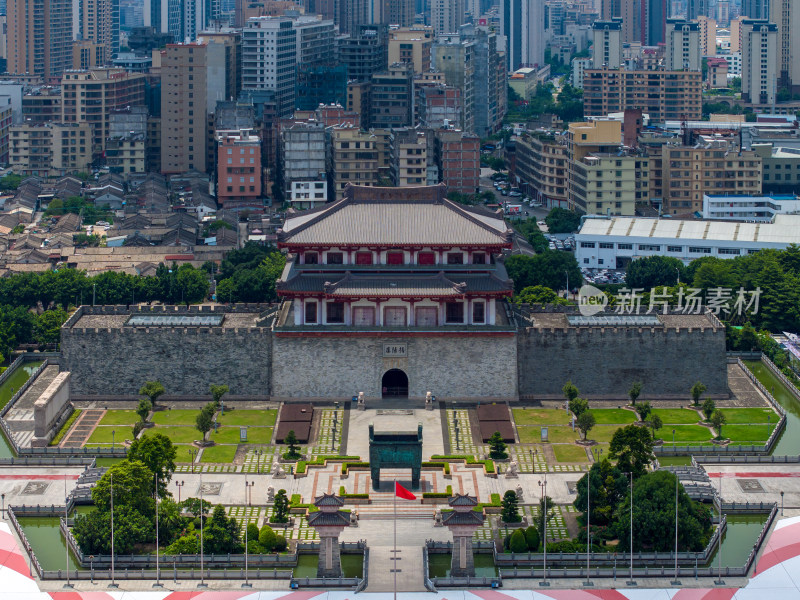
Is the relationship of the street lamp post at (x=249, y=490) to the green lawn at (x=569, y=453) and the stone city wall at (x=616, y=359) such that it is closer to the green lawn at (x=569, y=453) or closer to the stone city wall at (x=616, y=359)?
the green lawn at (x=569, y=453)

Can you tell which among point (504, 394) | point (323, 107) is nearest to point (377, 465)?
point (504, 394)

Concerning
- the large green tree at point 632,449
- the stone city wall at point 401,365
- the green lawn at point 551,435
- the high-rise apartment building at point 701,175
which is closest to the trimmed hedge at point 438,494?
the large green tree at point 632,449

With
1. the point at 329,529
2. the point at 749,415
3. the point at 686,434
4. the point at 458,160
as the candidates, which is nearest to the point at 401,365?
the point at 686,434

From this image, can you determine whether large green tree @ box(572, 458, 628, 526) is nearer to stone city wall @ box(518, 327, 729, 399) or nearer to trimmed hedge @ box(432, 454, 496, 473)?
trimmed hedge @ box(432, 454, 496, 473)

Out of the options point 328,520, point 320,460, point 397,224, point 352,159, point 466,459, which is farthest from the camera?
point 352,159

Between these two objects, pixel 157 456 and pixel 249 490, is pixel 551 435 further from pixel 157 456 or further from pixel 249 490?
pixel 157 456

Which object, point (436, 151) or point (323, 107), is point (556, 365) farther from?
point (323, 107)

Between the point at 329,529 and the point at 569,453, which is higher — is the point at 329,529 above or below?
below

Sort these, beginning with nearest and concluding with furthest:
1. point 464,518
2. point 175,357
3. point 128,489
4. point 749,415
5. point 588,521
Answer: point 464,518 < point 588,521 < point 128,489 < point 749,415 < point 175,357

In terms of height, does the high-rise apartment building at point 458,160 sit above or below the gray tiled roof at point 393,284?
above
